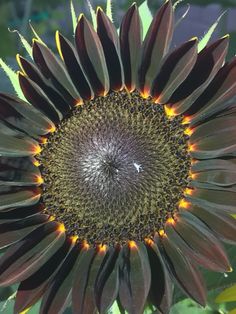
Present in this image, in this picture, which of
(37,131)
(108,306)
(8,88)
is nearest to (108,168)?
(37,131)

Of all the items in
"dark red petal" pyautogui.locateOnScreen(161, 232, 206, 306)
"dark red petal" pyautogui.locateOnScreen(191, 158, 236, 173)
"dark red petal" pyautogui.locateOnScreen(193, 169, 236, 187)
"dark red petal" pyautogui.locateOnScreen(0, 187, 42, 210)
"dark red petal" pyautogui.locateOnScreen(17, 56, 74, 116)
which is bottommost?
"dark red petal" pyautogui.locateOnScreen(161, 232, 206, 306)

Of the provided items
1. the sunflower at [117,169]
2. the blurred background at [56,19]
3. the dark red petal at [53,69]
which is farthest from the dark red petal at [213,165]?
the blurred background at [56,19]

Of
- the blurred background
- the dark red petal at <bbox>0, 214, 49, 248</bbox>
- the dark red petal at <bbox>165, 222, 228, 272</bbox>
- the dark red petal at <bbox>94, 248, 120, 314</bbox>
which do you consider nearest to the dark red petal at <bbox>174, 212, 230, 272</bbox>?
the dark red petal at <bbox>165, 222, 228, 272</bbox>

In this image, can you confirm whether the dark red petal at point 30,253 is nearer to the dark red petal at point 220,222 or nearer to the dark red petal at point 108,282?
the dark red petal at point 108,282

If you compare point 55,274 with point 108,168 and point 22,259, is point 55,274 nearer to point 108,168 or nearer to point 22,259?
point 22,259

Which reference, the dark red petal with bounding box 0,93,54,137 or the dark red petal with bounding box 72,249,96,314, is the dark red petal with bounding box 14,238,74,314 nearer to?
the dark red petal with bounding box 72,249,96,314

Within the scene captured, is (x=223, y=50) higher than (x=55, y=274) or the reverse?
higher

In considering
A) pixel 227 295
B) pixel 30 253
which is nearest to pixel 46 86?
pixel 30 253
